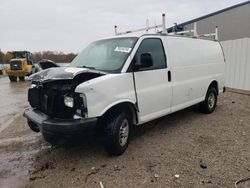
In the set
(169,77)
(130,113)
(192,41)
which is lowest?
(130,113)

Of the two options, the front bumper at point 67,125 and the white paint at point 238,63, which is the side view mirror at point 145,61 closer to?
the front bumper at point 67,125

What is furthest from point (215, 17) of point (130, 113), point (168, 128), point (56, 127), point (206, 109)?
point (56, 127)

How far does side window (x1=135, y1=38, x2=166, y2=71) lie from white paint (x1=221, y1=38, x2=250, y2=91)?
19.9 feet

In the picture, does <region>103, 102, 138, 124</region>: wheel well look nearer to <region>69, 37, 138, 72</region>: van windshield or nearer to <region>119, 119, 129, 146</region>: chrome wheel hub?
<region>119, 119, 129, 146</region>: chrome wheel hub

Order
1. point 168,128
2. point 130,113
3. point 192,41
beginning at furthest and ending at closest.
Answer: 1. point 192,41
2. point 168,128
3. point 130,113

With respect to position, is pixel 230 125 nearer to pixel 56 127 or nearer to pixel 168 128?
pixel 168 128

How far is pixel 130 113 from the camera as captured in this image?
431 centimetres

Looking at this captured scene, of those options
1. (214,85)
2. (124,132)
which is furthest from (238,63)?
(124,132)

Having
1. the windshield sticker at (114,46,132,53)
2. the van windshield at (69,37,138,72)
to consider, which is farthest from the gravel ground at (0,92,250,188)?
the windshield sticker at (114,46,132,53)

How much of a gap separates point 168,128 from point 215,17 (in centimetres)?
1588

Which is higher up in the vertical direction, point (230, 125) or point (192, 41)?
point (192, 41)

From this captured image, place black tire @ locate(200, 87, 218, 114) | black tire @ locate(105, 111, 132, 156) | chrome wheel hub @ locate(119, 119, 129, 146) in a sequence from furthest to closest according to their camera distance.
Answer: black tire @ locate(200, 87, 218, 114) → chrome wheel hub @ locate(119, 119, 129, 146) → black tire @ locate(105, 111, 132, 156)

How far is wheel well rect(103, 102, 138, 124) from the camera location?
3.94 metres

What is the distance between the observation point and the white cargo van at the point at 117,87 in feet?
11.6
